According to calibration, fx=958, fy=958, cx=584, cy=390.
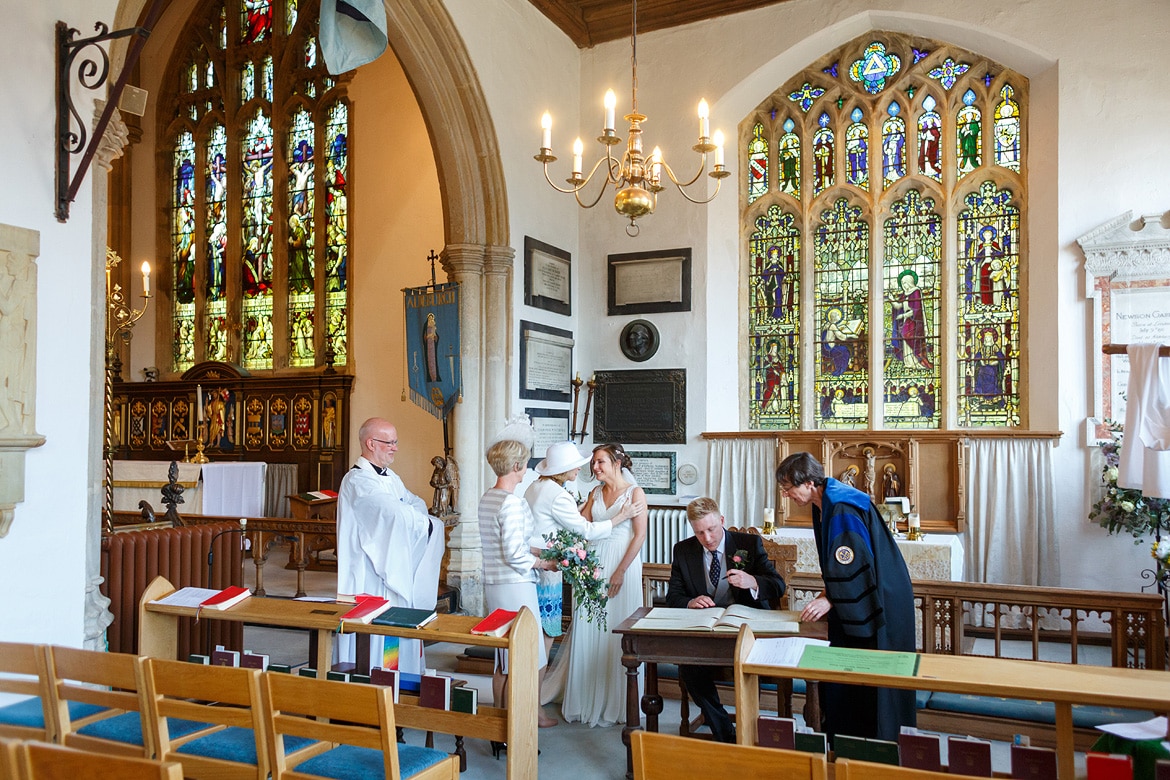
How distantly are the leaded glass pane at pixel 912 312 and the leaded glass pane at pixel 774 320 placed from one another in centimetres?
87

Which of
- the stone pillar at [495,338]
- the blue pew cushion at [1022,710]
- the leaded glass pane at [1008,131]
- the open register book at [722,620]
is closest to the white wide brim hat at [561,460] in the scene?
the open register book at [722,620]

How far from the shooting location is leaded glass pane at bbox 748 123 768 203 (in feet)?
31.5

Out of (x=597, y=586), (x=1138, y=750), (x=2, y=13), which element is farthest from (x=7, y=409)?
(x=1138, y=750)

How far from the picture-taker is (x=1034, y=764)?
8.36 feet

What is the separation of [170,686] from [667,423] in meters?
6.71

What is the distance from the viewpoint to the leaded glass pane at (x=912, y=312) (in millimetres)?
8852

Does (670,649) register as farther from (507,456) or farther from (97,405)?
(97,405)

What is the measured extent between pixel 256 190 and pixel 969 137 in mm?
8620

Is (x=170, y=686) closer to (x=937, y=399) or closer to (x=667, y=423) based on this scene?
(x=667, y=423)

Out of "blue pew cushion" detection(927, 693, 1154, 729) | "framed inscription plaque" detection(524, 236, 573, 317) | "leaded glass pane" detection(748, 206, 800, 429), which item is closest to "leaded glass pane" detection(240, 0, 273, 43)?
"framed inscription plaque" detection(524, 236, 573, 317)

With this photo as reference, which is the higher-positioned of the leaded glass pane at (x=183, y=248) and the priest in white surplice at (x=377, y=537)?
the leaded glass pane at (x=183, y=248)

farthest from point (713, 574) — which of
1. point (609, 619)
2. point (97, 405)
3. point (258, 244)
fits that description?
point (258, 244)

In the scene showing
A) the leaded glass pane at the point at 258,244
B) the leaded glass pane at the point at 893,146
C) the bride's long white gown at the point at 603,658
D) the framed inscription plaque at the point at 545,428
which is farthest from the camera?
the leaded glass pane at the point at 258,244

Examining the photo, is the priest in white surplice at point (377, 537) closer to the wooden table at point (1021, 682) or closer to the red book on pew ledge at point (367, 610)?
the red book on pew ledge at point (367, 610)
